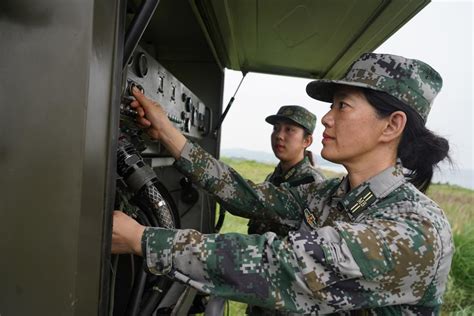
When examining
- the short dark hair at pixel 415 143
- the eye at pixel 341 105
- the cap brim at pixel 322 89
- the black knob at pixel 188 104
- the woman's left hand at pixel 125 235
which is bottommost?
the woman's left hand at pixel 125 235

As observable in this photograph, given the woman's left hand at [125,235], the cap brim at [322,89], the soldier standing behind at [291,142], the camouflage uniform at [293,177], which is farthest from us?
the soldier standing behind at [291,142]

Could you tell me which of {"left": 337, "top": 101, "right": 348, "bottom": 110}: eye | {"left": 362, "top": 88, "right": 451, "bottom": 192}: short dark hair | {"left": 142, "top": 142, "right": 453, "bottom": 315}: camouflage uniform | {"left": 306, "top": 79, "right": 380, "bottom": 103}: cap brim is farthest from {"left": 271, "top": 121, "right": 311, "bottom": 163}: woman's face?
{"left": 142, "top": 142, "right": 453, "bottom": 315}: camouflage uniform

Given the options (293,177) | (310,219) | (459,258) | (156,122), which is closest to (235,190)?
(310,219)

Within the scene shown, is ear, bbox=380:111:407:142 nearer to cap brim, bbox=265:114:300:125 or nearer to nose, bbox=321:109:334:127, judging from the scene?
nose, bbox=321:109:334:127

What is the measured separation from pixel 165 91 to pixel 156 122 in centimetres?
17

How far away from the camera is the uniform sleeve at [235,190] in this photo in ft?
4.62

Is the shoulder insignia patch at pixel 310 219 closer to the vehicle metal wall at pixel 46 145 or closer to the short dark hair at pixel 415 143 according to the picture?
the short dark hair at pixel 415 143

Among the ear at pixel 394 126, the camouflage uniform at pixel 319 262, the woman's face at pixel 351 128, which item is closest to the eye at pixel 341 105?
the woman's face at pixel 351 128

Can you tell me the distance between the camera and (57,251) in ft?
1.90

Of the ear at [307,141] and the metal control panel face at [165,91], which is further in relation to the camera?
the ear at [307,141]

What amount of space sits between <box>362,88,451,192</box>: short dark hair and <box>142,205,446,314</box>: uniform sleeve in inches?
15.3

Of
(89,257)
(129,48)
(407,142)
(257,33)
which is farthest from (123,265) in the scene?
(257,33)

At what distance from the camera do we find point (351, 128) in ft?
3.66

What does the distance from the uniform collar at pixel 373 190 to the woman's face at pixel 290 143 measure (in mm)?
1439
